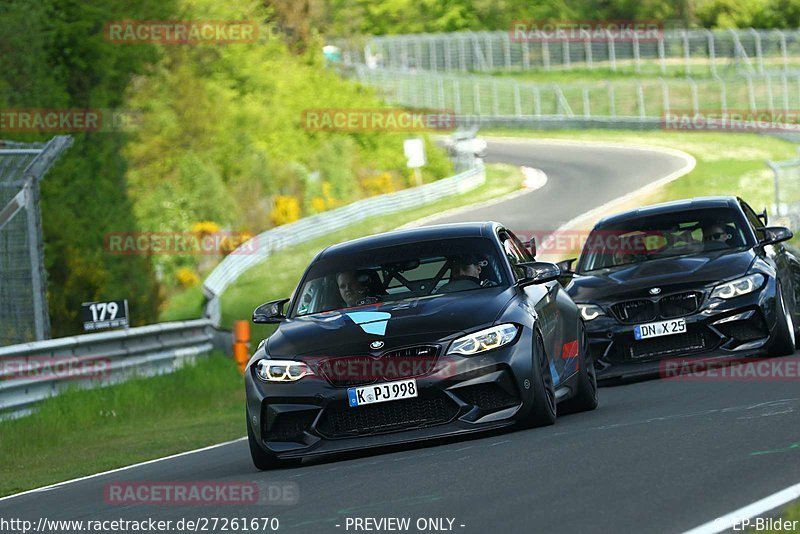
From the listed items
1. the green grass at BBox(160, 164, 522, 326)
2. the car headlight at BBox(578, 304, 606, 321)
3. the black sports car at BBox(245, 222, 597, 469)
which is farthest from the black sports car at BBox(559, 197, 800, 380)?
the green grass at BBox(160, 164, 522, 326)

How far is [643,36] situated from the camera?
82.9 metres

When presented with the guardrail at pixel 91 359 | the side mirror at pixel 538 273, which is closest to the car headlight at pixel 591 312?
the side mirror at pixel 538 273

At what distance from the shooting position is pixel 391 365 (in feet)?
33.5

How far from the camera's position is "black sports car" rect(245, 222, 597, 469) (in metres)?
10.2

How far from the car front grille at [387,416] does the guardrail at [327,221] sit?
27497 millimetres

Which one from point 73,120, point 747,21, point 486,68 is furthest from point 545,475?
point 747,21

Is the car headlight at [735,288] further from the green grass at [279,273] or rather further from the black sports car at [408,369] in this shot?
the green grass at [279,273]

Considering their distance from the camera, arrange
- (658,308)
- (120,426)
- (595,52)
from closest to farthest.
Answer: (658,308)
(120,426)
(595,52)

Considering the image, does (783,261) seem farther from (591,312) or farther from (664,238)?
(591,312)

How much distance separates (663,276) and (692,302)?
396 millimetres

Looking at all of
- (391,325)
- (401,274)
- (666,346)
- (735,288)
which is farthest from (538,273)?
(735,288)

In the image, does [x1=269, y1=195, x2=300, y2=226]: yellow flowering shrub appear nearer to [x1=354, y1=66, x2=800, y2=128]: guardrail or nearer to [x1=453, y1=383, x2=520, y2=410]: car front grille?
[x1=354, y1=66, x2=800, y2=128]: guardrail

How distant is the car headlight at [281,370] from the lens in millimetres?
10406

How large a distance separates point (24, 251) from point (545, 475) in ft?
42.5
